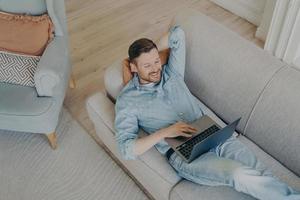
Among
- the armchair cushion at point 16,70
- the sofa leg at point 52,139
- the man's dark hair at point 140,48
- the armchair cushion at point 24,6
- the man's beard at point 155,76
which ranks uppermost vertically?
the man's dark hair at point 140,48

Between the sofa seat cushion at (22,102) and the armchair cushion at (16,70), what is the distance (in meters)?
0.04

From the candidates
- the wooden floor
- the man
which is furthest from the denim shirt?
the wooden floor

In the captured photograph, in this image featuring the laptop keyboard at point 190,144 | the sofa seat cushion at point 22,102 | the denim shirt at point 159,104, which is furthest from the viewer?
the sofa seat cushion at point 22,102

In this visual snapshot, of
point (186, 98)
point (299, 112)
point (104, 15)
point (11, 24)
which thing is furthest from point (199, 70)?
point (104, 15)

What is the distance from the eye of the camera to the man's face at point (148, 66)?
1534 millimetres

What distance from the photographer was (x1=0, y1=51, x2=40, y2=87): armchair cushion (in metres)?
1.84

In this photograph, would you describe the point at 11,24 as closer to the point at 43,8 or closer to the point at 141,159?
the point at 43,8

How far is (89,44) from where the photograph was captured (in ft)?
9.05

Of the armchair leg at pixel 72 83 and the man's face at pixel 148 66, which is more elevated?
the man's face at pixel 148 66

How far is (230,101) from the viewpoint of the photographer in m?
1.65

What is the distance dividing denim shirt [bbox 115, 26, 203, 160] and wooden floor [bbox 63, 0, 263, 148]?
A: 736 millimetres

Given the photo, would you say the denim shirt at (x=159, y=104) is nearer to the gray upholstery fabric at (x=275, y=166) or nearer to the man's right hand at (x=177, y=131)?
the man's right hand at (x=177, y=131)

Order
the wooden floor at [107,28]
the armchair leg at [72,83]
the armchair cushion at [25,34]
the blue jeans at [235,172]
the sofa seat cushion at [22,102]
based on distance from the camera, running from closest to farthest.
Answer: the blue jeans at [235,172] < the sofa seat cushion at [22,102] < the armchair cushion at [25,34] < the armchair leg at [72,83] < the wooden floor at [107,28]

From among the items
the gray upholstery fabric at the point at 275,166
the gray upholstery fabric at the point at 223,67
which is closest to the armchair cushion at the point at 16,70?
the gray upholstery fabric at the point at 223,67
